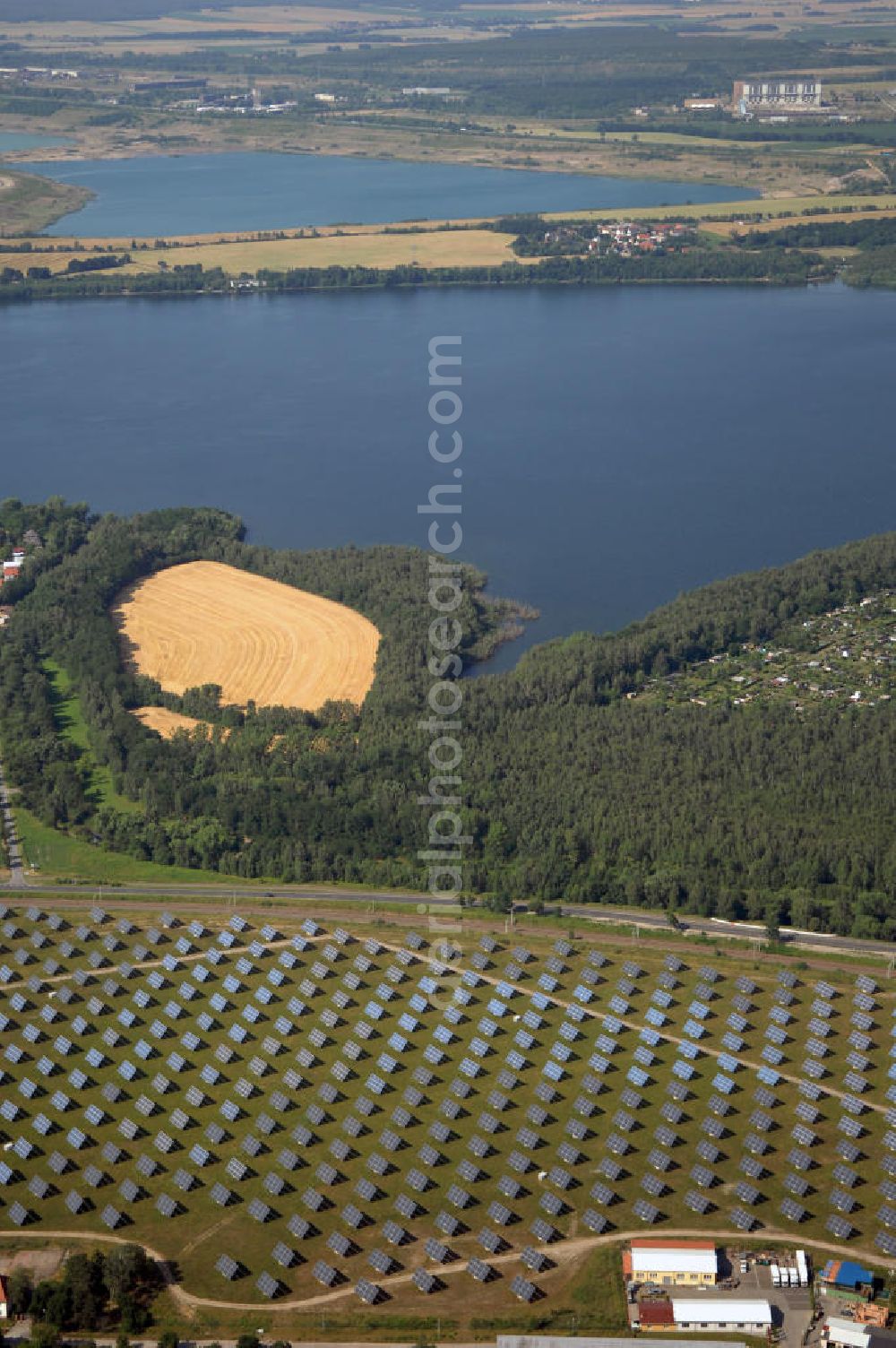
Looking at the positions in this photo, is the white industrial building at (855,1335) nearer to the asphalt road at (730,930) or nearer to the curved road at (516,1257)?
the curved road at (516,1257)

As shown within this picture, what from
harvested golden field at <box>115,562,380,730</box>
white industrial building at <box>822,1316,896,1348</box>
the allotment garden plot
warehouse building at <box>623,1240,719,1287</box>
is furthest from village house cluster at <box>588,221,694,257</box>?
white industrial building at <box>822,1316,896,1348</box>

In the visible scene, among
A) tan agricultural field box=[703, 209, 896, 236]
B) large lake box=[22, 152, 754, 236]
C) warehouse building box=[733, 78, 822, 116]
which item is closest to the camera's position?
tan agricultural field box=[703, 209, 896, 236]

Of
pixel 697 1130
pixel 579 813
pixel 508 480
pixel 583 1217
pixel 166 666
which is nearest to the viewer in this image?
pixel 583 1217

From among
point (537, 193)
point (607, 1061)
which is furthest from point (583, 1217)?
point (537, 193)

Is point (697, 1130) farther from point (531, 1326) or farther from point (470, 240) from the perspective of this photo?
point (470, 240)

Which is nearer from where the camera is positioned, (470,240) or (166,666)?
(166,666)

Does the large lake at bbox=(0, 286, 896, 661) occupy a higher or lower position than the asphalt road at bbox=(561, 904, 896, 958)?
higher

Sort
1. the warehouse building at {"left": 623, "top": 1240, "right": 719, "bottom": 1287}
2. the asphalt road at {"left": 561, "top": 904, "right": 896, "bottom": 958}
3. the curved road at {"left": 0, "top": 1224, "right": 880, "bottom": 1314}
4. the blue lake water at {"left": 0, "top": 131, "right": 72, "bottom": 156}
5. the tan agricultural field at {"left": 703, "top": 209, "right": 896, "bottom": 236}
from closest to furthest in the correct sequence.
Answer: the warehouse building at {"left": 623, "top": 1240, "right": 719, "bottom": 1287}
the curved road at {"left": 0, "top": 1224, "right": 880, "bottom": 1314}
the asphalt road at {"left": 561, "top": 904, "right": 896, "bottom": 958}
the tan agricultural field at {"left": 703, "top": 209, "right": 896, "bottom": 236}
the blue lake water at {"left": 0, "top": 131, "right": 72, "bottom": 156}

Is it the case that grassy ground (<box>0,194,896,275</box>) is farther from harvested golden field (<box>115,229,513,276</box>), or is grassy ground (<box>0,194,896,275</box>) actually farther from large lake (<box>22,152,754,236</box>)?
large lake (<box>22,152,754,236</box>)
